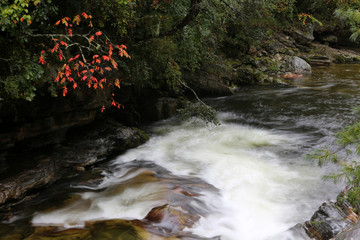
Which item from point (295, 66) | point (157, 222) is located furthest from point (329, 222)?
point (295, 66)

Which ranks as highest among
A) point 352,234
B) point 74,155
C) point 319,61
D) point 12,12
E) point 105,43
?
point 12,12

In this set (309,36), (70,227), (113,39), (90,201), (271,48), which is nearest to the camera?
(70,227)

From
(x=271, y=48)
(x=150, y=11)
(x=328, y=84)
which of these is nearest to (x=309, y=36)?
(x=271, y=48)

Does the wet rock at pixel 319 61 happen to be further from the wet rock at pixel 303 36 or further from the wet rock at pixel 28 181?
the wet rock at pixel 28 181

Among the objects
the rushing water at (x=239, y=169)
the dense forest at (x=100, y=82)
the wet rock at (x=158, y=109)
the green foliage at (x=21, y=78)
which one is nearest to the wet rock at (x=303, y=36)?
the rushing water at (x=239, y=169)

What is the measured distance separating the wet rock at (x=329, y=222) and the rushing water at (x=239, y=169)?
0.39 meters

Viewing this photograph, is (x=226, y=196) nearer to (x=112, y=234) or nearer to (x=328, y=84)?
(x=112, y=234)

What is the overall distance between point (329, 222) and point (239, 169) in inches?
109

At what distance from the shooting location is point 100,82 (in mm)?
4391

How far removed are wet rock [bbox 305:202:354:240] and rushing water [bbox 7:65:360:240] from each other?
15.5 inches

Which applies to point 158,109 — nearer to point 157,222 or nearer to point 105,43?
point 105,43

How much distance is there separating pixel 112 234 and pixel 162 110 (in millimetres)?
6232

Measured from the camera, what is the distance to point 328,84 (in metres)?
14.2

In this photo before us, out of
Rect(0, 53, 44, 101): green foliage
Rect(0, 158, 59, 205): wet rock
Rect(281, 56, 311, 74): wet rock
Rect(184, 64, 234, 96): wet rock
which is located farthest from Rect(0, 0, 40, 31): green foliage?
Rect(281, 56, 311, 74): wet rock
